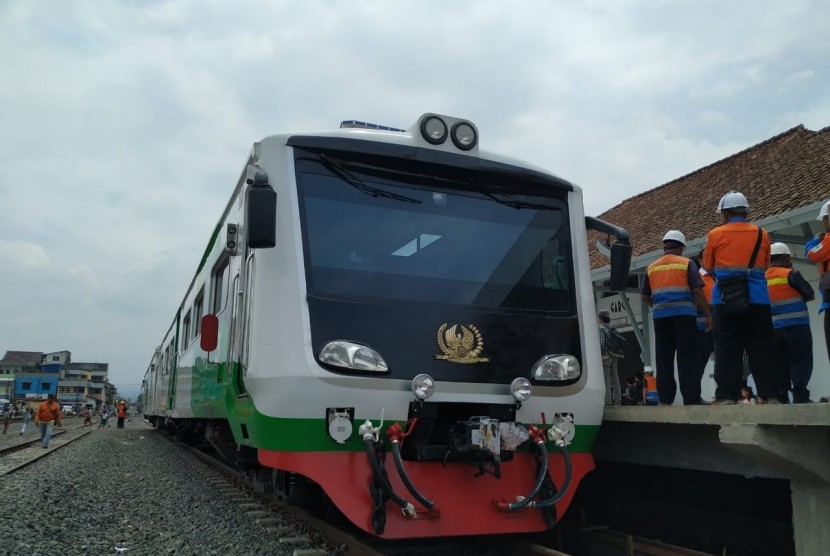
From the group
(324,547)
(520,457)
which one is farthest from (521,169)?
(324,547)

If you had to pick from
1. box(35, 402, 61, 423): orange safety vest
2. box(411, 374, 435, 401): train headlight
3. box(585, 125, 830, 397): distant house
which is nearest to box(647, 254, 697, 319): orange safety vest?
box(411, 374, 435, 401): train headlight

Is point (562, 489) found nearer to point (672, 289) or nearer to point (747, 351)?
point (747, 351)

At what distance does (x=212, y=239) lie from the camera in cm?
757

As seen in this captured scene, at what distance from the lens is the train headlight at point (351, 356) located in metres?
3.92

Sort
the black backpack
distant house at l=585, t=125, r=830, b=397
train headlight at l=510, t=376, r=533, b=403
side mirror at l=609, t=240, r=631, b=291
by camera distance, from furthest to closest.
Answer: distant house at l=585, t=125, r=830, b=397
the black backpack
side mirror at l=609, t=240, r=631, b=291
train headlight at l=510, t=376, r=533, b=403

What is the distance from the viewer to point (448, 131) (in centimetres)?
474

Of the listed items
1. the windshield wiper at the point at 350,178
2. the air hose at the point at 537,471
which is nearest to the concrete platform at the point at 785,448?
the air hose at the point at 537,471

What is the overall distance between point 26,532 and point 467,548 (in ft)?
12.5

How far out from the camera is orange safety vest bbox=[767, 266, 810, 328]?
17.8 feet

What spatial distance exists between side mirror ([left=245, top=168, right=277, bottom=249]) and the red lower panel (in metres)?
1.26

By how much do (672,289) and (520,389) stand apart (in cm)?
181

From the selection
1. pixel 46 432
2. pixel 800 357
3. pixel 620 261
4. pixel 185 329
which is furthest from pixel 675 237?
pixel 46 432

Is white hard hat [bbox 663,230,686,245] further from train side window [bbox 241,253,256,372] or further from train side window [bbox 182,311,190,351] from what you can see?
train side window [bbox 182,311,190,351]

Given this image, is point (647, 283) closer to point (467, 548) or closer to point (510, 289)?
point (510, 289)
